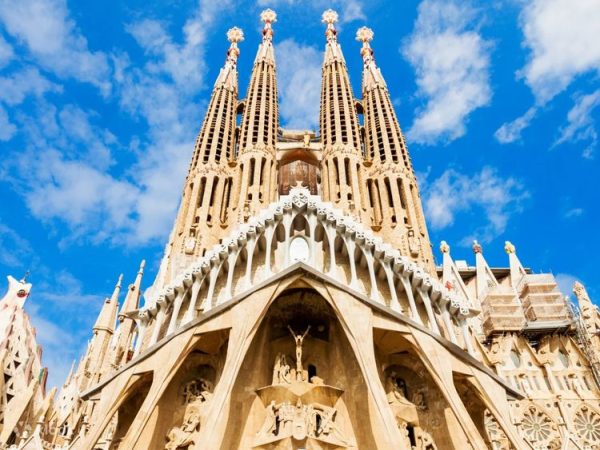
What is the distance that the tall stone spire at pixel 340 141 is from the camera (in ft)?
75.9

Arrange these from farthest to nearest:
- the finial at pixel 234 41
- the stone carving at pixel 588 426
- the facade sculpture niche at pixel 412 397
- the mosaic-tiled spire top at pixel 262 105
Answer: the finial at pixel 234 41, the mosaic-tiled spire top at pixel 262 105, the stone carving at pixel 588 426, the facade sculpture niche at pixel 412 397

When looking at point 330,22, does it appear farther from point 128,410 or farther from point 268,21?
point 128,410

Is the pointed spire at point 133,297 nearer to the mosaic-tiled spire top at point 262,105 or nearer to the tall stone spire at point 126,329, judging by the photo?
the tall stone spire at point 126,329

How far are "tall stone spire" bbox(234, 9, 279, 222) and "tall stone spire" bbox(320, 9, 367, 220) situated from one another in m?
2.78

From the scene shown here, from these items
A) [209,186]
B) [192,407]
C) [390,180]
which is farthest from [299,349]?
[390,180]

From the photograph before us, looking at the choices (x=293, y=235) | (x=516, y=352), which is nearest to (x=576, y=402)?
(x=516, y=352)

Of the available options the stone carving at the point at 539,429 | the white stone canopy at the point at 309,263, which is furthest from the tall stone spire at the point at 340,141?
the stone carving at the point at 539,429

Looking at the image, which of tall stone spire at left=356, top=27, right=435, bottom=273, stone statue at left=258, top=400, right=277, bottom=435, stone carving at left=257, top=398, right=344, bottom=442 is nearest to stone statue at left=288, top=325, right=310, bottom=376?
stone carving at left=257, top=398, right=344, bottom=442

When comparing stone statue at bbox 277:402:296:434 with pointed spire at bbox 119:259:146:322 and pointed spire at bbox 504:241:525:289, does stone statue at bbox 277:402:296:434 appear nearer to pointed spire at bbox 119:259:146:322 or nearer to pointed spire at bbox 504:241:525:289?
pointed spire at bbox 119:259:146:322

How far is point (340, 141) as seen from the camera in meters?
25.7

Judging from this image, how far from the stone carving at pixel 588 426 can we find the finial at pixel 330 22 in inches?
1069

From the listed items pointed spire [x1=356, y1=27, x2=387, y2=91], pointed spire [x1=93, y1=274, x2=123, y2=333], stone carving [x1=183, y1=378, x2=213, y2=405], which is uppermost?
pointed spire [x1=356, y1=27, x2=387, y2=91]

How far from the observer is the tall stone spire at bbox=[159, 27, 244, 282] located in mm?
21188

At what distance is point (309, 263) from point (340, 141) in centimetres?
1126
